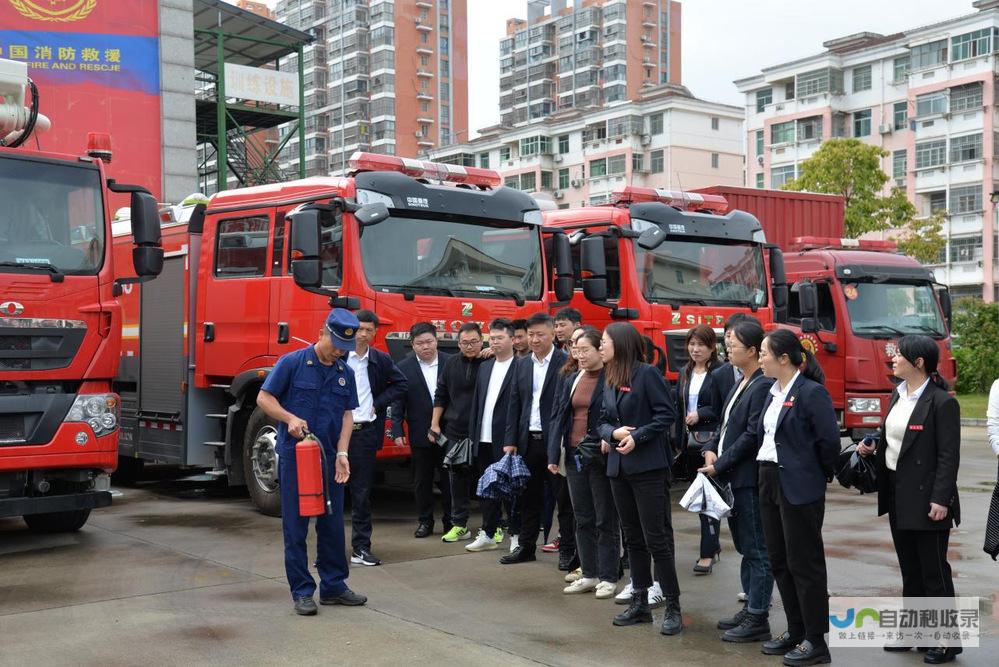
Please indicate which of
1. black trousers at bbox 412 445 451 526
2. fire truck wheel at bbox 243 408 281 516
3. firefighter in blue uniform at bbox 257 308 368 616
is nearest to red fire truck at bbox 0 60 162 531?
fire truck wheel at bbox 243 408 281 516

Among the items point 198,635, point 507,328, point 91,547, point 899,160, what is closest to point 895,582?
point 507,328

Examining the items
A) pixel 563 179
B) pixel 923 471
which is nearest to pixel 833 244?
pixel 923 471

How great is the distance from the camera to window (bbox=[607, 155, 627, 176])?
66.7 m

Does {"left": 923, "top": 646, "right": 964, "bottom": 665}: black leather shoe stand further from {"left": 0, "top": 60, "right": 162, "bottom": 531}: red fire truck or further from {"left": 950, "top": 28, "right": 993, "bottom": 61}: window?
{"left": 950, "top": 28, "right": 993, "bottom": 61}: window

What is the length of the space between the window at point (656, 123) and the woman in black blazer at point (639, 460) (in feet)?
200

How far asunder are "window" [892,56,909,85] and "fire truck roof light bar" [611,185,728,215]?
1726 inches

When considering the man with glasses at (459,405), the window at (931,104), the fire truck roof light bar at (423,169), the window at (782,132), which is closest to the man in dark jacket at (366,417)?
the man with glasses at (459,405)

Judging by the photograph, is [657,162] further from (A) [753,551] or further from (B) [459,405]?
(A) [753,551]

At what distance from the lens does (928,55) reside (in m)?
50.4

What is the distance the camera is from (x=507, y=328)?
8273 millimetres

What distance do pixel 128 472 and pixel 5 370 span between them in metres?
5.37

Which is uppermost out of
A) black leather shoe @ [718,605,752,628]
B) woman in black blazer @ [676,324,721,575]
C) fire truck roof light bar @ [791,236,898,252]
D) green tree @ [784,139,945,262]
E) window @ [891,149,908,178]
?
window @ [891,149,908,178]

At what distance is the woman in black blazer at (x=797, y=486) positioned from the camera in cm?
540

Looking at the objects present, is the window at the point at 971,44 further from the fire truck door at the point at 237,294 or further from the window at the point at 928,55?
the fire truck door at the point at 237,294
